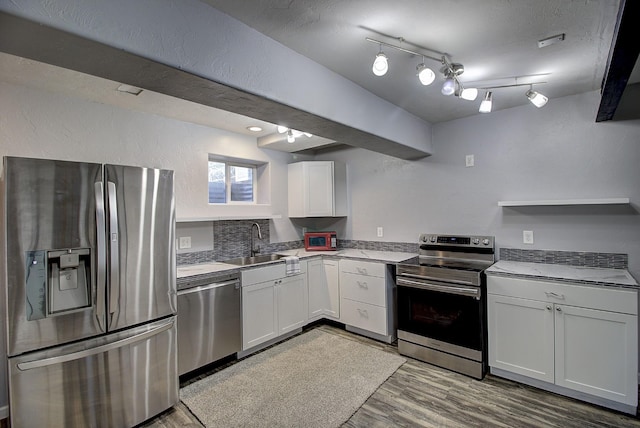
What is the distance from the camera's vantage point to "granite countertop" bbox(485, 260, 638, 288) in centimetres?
206

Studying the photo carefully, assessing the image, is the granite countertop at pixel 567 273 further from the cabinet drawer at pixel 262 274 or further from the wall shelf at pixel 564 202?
the cabinet drawer at pixel 262 274

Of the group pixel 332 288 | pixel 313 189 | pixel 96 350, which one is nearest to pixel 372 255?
pixel 332 288

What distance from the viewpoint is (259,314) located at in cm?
298

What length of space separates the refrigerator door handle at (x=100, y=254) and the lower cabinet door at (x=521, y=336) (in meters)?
2.82

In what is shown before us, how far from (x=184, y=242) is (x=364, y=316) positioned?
204 cm

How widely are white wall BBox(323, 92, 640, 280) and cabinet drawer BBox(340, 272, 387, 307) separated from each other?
731 mm

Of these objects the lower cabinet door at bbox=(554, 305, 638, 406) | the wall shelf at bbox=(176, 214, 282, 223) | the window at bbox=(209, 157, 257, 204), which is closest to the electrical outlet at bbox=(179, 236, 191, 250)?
the wall shelf at bbox=(176, 214, 282, 223)

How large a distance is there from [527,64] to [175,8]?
2.10m

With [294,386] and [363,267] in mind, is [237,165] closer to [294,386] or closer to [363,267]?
[363,267]

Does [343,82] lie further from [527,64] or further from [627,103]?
[627,103]

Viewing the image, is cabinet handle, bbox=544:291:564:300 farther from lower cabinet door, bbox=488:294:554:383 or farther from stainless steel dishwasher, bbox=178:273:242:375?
stainless steel dishwasher, bbox=178:273:242:375

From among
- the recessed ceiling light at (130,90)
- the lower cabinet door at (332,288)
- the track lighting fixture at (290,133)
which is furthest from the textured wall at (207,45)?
the lower cabinet door at (332,288)

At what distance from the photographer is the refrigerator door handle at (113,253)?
1897mm

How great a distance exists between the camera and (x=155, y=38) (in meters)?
1.21
